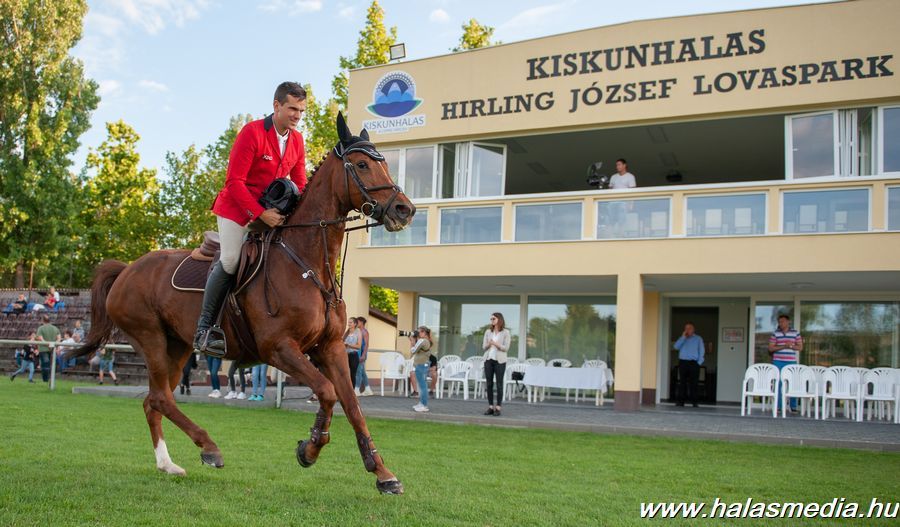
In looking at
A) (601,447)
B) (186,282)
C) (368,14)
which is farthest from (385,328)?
(186,282)

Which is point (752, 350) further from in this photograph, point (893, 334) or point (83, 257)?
point (83, 257)

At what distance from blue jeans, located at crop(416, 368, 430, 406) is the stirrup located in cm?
1047

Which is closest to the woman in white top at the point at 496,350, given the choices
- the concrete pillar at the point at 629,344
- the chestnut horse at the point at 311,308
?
the concrete pillar at the point at 629,344

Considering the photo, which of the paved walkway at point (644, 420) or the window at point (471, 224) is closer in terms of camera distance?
the paved walkway at point (644, 420)

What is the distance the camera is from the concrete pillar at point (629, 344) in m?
18.4

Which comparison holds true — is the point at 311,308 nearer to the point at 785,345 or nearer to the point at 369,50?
the point at 785,345

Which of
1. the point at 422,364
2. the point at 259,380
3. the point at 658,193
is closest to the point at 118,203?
the point at 259,380

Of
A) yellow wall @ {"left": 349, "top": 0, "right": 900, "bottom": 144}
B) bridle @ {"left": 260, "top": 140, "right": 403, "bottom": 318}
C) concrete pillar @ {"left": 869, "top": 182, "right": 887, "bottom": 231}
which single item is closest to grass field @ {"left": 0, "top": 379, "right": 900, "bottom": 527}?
bridle @ {"left": 260, "top": 140, "right": 403, "bottom": 318}

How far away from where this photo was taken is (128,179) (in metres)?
49.9

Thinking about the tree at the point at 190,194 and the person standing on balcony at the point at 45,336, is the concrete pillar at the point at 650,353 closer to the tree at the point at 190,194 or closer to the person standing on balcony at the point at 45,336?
the person standing on balcony at the point at 45,336

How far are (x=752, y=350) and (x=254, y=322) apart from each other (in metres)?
17.4

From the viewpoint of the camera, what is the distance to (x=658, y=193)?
1836 centimetres

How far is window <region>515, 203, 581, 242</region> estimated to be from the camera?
19453mm

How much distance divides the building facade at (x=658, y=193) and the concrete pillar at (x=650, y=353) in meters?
0.04
